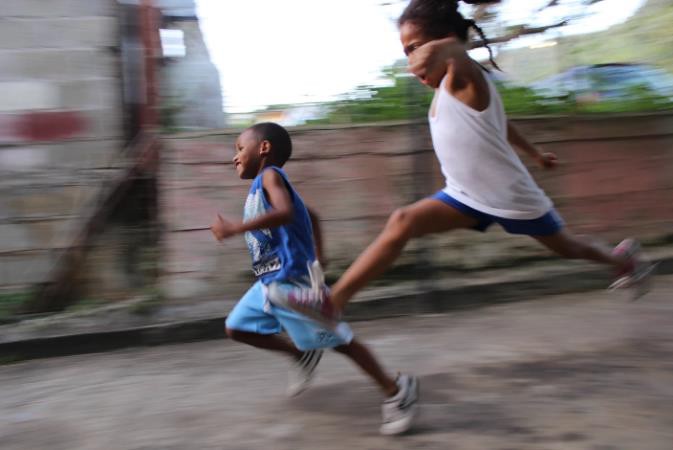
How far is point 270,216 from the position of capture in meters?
2.63

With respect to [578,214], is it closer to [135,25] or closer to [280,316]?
[280,316]

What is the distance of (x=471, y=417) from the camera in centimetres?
283

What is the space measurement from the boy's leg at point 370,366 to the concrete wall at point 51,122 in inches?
96.6

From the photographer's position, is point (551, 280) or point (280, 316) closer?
point (280, 316)

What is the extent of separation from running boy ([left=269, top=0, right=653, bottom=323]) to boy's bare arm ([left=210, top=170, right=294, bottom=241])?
307mm

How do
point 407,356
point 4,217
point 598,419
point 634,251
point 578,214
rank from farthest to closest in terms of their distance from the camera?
point 578,214 < point 4,217 < point 407,356 < point 634,251 < point 598,419

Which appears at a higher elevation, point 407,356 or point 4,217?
point 4,217

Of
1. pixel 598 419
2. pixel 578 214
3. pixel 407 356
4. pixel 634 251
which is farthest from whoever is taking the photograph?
pixel 578 214

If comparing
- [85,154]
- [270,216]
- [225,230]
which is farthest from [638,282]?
[85,154]

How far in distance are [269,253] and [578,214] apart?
2.76 m

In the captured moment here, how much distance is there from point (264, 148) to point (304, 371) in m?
0.98

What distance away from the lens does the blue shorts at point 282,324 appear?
2.74 m

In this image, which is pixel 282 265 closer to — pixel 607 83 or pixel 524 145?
pixel 524 145

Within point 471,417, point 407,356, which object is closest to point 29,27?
point 407,356
